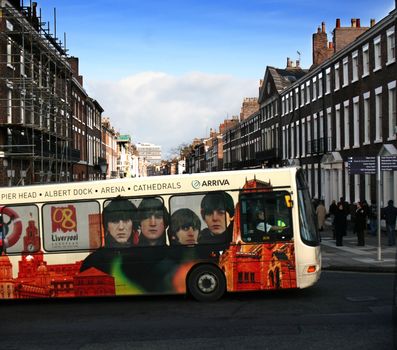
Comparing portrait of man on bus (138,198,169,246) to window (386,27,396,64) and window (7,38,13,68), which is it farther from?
window (386,27,396,64)

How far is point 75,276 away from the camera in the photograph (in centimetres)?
1176

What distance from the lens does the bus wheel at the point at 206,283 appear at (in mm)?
11562

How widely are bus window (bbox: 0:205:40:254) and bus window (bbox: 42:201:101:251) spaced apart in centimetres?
25

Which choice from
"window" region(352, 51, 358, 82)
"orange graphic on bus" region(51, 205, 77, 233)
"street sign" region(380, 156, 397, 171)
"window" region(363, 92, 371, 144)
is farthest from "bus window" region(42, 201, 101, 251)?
"window" region(352, 51, 358, 82)

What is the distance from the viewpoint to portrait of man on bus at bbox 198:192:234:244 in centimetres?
1160

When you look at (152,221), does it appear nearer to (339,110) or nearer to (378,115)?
(378,115)

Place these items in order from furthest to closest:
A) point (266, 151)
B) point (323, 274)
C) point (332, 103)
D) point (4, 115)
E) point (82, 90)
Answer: point (266, 151), point (82, 90), point (332, 103), point (4, 115), point (323, 274)

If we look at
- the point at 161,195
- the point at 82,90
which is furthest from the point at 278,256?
the point at 82,90

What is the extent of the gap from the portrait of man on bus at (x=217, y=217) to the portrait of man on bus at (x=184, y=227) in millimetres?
148

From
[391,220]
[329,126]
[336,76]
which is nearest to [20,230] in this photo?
[391,220]

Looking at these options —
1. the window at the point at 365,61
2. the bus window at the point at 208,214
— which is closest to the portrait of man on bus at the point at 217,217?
the bus window at the point at 208,214

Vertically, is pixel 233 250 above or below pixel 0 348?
above

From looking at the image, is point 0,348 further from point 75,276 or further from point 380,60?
point 380,60

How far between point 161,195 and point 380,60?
20.8 meters
